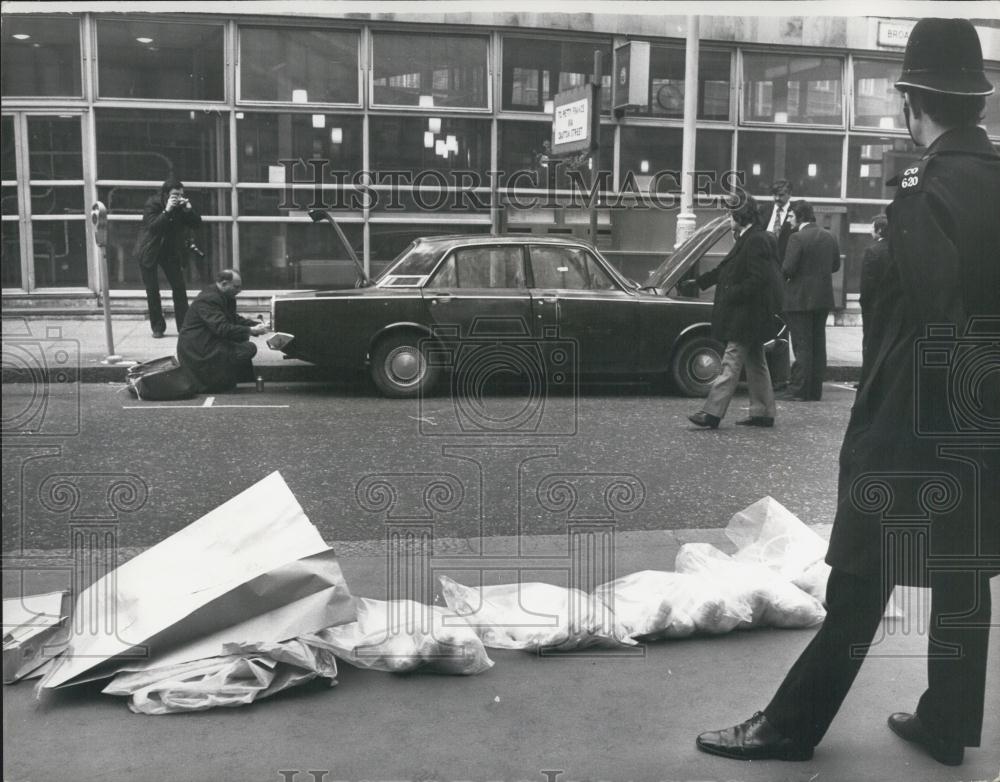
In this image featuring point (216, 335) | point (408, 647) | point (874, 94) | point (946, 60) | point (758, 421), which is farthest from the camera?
point (874, 94)

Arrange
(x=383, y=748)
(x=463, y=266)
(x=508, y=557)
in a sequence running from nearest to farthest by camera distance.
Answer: (x=383, y=748) < (x=508, y=557) < (x=463, y=266)

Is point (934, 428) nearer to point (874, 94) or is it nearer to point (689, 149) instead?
point (689, 149)

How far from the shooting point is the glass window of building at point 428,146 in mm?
15844

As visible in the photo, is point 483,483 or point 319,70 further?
point 319,70

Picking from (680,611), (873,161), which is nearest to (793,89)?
(873,161)

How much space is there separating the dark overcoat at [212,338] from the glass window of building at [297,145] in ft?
18.3

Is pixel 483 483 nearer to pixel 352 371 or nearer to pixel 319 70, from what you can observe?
pixel 352 371

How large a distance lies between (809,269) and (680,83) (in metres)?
6.85

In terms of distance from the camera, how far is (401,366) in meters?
10.5

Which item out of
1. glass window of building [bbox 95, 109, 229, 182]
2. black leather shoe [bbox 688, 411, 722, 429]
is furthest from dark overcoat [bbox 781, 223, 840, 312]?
glass window of building [bbox 95, 109, 229, 182]

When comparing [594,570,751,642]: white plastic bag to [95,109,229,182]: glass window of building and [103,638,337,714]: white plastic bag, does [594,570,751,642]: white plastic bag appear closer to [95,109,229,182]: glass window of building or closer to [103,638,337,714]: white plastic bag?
[103,638,337,714]: white plastic bag

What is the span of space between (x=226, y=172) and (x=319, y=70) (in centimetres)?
188

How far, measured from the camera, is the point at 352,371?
10789 mm

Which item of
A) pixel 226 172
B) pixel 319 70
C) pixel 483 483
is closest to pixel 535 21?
pixel 319 70
